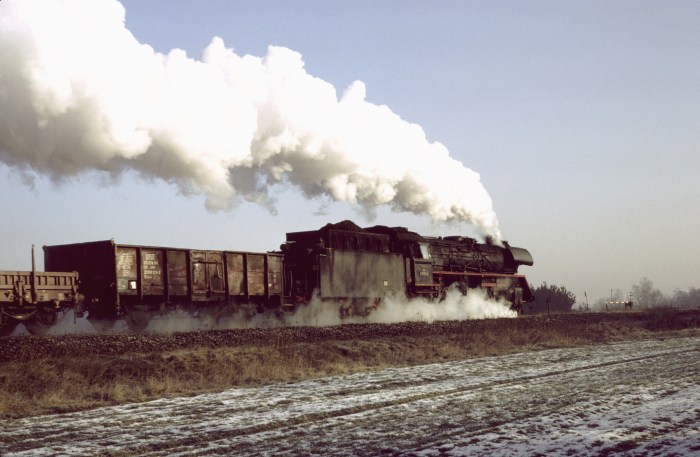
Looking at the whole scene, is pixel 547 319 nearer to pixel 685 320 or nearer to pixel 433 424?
pixel 685 320

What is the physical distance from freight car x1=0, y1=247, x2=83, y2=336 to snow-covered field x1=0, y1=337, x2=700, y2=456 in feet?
33.1

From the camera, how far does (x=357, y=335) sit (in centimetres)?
2156

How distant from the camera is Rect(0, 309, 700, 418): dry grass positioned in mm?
11984

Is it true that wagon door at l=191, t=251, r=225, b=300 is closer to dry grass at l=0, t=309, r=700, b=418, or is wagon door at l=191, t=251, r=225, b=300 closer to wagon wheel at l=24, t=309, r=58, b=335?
wagon wheel at l=24, t=309, r=58, b=335

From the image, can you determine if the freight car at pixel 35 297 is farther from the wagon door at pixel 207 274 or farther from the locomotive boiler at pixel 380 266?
the locomotive boiler at pixel 380 266

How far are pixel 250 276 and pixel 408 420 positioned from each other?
17.1 metres

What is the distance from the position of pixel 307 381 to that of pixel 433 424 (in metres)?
5.26

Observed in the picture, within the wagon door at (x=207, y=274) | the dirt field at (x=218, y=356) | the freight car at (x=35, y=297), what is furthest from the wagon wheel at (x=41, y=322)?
the wagon door at (x=207, y=274)

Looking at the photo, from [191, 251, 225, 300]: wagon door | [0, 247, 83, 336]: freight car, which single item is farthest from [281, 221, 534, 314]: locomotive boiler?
[0, 247, 83, 336]: freight car

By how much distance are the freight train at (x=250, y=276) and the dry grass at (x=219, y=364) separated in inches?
205

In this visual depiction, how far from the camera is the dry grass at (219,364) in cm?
1198

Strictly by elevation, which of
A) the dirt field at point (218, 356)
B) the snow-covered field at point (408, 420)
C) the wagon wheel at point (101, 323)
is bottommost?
the snow-covered field at point (408, 420)

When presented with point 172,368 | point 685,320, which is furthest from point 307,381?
point 685,320

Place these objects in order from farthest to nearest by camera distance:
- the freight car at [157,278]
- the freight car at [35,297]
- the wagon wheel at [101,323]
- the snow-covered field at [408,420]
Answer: the wagon wheel at [101,323] → the freight car at [157,278] → the freight car at [35,297] → the snow-covered field at [408,420]
